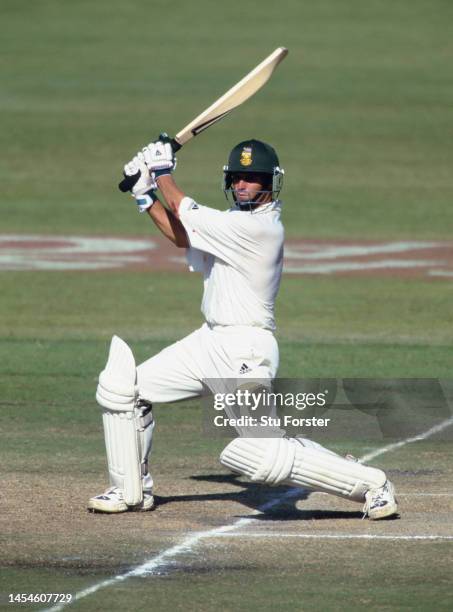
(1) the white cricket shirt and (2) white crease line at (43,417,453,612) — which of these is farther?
(1) the white cricket shirt

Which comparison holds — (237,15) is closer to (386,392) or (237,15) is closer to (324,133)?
(324,133)

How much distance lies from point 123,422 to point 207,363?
0.55 meters

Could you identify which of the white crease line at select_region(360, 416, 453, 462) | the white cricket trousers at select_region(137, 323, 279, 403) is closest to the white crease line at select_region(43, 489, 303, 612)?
the white cricket trousers at select_region(137, 323, 279, 403)

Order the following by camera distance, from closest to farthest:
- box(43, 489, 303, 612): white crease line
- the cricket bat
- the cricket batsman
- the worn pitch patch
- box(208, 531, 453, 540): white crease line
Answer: box(43, 489, 303, 612): white crease line < box(208, 531, 453, 540): white crease line < the cricket batsman < the cricket bat < the worn pitch patch

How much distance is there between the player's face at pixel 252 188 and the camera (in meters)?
7.66

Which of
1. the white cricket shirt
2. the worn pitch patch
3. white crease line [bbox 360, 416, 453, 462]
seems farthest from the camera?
the worn pitch patch

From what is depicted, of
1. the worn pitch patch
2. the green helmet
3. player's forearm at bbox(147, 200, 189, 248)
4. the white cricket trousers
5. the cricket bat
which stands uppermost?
the cricket bat

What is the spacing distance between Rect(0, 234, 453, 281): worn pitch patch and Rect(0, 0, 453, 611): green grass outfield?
21.4 inches

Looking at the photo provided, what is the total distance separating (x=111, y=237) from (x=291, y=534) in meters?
14.8

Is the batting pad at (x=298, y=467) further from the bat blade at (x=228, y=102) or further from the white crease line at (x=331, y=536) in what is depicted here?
the bat blade at (x=228, y=102)

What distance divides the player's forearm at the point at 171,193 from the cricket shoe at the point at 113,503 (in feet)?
5.08

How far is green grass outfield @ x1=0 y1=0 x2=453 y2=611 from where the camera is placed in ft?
21.3

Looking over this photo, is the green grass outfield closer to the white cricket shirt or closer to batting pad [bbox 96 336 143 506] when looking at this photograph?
batting pad [bbox 96 336 143 506]

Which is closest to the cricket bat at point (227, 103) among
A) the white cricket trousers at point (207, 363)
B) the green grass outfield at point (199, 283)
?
the white cricket trousers at point (207, 363)
